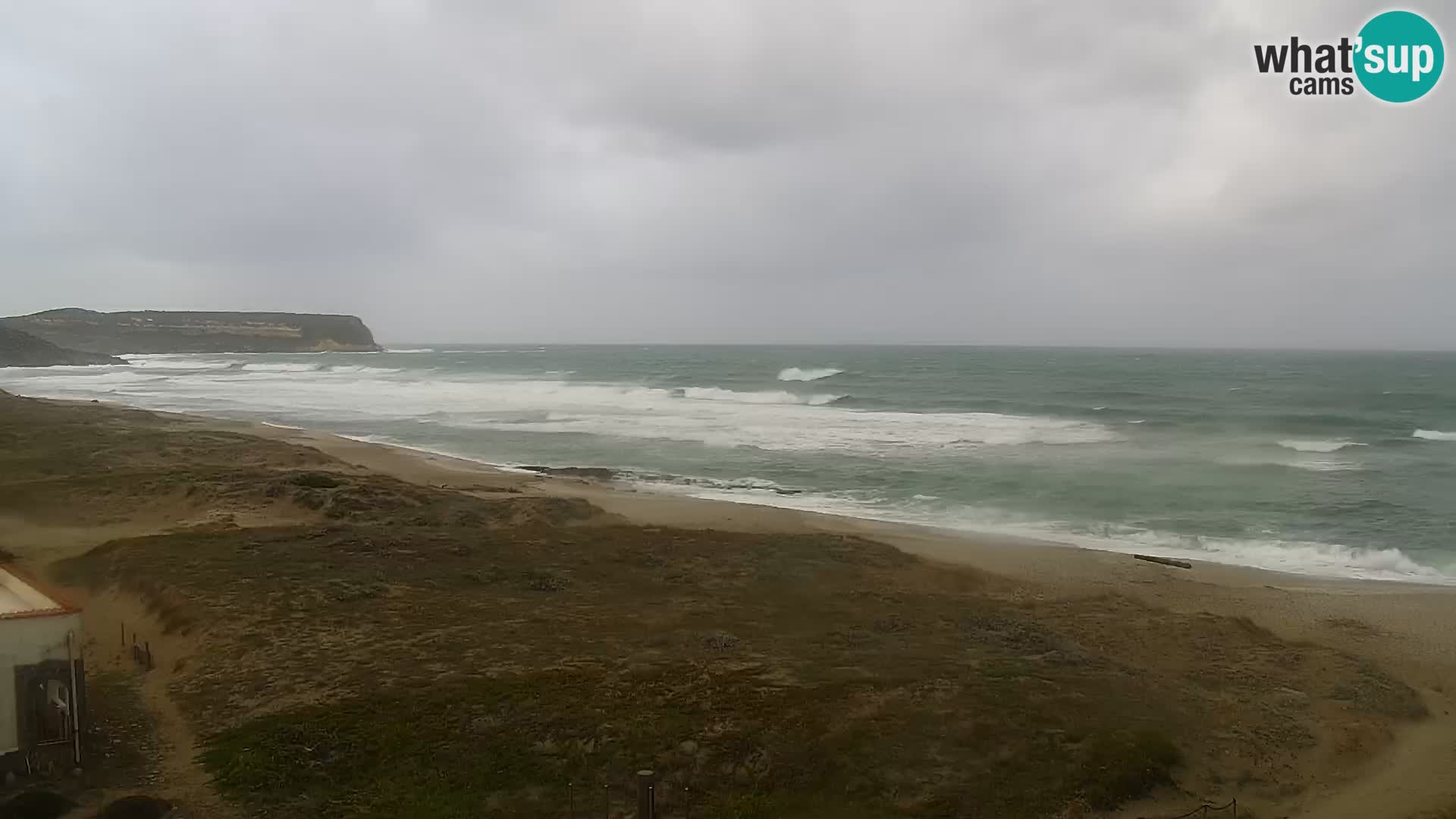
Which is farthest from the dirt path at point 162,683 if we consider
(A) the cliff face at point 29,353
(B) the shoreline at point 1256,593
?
(A) the cliff face at point 29,353

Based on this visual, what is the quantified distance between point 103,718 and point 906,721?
298 inches

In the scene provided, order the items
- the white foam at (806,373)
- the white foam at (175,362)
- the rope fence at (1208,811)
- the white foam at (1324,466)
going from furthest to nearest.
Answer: the white foam at (175,362) < the white foam at (806,373) < the white foam at (1324,466) < the rope fence at (1208,811)

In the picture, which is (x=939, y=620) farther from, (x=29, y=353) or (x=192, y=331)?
(x=192, y=331)

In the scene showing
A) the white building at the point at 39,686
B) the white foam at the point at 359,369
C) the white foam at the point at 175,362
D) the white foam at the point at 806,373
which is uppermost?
the white foam at the point at 175,362

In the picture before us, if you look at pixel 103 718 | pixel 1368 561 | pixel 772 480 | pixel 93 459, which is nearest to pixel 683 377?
pixel 772 480

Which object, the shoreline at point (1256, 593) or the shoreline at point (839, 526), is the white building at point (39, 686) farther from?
the shoreline at point (839, 526)

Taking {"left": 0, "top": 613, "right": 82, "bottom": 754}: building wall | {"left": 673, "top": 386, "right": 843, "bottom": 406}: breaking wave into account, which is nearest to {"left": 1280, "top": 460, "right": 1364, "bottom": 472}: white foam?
{"left": 673, "top": 386, "right": 843, "bottom": 406}: breaking wave

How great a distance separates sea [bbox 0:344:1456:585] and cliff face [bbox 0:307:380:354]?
1976 inches

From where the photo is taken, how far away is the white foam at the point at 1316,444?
32250mm

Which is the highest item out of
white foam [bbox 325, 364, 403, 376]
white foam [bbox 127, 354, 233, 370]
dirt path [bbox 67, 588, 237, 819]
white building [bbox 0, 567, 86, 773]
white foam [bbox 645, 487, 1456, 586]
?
white foam [bbox 127, 354, 233, 370]

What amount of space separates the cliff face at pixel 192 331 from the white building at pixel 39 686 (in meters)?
123

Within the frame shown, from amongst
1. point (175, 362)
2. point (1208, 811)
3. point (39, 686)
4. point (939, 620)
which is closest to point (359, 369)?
point (175, 362)

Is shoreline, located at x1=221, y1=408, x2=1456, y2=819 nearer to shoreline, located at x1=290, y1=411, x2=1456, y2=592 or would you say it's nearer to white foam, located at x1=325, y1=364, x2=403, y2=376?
shoreline, located at x1=290, y1=411, x2=1456, y2=592

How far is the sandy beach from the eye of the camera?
317 inches
